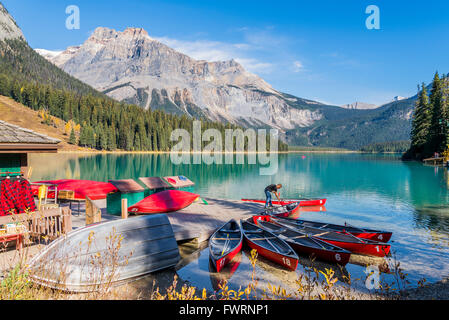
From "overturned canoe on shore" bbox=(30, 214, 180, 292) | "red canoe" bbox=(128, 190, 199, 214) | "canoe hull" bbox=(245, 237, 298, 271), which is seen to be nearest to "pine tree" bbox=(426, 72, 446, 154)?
"red canoe" bbox=(128, 190, 199, 214)

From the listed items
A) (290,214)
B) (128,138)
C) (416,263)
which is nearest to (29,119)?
(128,138)

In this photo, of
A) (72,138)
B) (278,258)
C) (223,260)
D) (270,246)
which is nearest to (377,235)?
(270,246)

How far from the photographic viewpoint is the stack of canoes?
38.7 ft

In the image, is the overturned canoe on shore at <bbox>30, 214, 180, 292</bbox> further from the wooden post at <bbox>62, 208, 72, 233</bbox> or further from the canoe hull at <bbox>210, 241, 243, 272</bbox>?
the wooden post at <bbox>62, 208, 72, 233</bbox>

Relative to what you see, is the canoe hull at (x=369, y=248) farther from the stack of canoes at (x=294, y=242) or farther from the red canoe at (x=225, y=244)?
the red canoe at (x=225, y=244)

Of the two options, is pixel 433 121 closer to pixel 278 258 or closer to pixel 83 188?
pixel 278 258

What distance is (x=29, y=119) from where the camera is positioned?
412 feet

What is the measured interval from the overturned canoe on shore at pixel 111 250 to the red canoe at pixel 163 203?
6.21 metres

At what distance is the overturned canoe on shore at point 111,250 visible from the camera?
744 centimetres

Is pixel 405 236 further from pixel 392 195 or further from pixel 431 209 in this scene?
pixel 392 195

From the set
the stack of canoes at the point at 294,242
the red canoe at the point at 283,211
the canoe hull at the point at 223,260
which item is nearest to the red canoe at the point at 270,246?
the stack of canoes at the point at 294,242

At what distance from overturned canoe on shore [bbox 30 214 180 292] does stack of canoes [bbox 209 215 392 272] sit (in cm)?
244
